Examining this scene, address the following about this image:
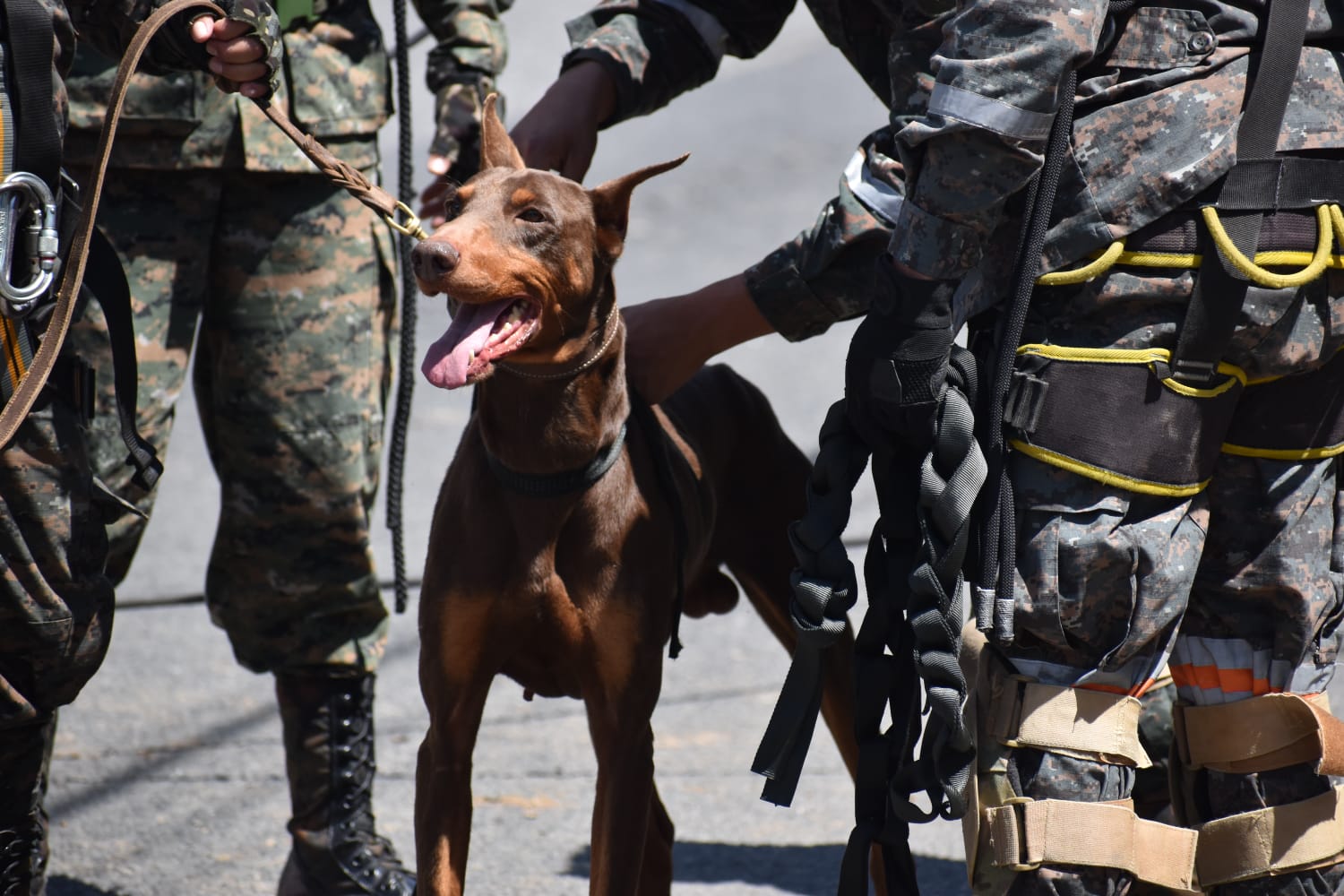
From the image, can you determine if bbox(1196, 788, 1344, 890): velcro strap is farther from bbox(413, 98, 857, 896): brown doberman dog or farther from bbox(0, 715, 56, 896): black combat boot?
bbox(0, 715, 56, 896): black combat boot

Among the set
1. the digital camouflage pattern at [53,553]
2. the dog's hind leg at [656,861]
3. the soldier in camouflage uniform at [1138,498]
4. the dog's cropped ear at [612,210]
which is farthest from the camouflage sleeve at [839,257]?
the digital camouflage pattern at [53,553]

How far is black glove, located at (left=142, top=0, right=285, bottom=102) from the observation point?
2.68 metres

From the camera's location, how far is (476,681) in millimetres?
2852

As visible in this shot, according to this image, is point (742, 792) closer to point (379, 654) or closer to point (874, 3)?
point (379, 654)

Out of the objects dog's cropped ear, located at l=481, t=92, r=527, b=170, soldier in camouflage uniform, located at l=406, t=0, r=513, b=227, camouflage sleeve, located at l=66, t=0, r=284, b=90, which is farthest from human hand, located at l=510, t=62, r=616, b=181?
camouflage sleeve, located at l=66, t=0, r=284, b=90

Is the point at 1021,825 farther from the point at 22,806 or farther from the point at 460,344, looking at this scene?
the point at 22,806

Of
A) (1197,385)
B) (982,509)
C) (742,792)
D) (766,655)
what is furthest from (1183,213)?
(766,655)

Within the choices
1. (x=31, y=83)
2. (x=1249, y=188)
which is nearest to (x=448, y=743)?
(x=31, y=83)

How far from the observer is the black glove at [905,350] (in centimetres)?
239

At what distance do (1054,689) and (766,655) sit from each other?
3387 mm

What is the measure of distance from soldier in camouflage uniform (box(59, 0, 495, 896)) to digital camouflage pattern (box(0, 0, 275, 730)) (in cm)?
55

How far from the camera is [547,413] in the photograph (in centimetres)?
287

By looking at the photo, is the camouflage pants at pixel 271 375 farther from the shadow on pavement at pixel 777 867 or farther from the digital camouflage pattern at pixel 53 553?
the shadow on pavement at pixel 777 867

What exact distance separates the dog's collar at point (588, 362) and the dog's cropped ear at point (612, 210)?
0.42ft
